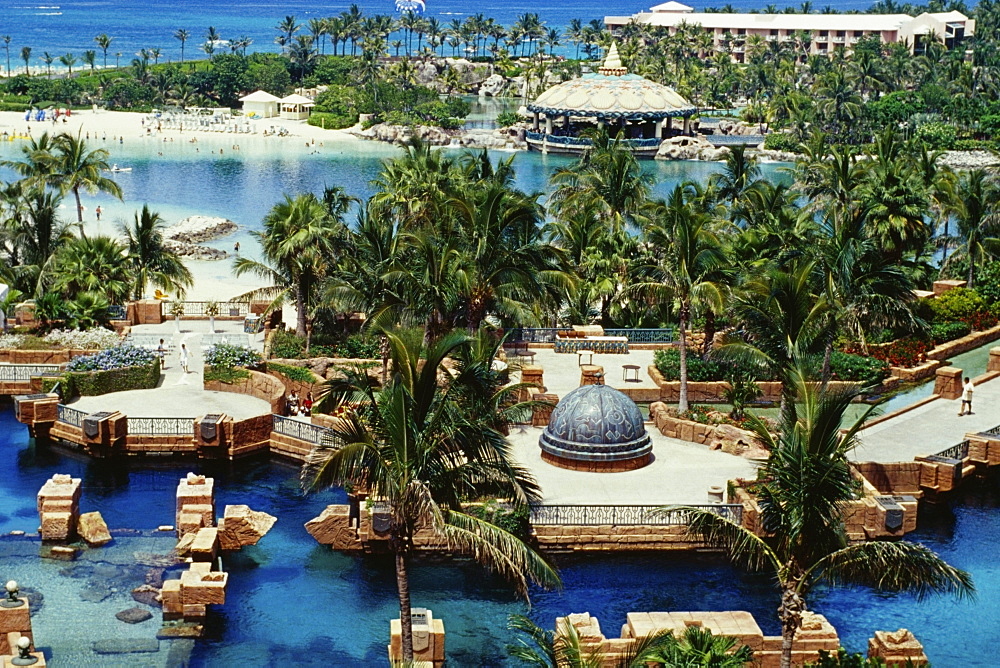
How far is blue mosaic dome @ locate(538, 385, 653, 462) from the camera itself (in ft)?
129

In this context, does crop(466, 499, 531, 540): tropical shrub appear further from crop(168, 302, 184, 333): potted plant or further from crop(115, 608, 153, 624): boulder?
crop(168, 302, 184, 333): potted plant

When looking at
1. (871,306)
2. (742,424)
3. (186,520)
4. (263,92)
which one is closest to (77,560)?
(186,520)

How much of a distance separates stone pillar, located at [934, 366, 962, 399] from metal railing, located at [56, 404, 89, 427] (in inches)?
1063

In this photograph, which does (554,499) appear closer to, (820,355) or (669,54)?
(820,355)

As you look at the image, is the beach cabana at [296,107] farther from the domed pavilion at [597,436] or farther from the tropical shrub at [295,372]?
the domed pavilion at [597,436]

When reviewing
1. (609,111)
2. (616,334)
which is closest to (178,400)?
(616,334)

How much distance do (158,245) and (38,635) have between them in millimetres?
26166

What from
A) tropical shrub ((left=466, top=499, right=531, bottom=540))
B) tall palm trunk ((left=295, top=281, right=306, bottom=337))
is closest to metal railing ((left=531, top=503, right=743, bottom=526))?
tropical shrub ((left=466, top=499, right=531, bottom=540))

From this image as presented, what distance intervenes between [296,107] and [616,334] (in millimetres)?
105675

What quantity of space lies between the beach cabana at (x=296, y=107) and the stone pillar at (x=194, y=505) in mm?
116992

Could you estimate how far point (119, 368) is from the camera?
46.8m

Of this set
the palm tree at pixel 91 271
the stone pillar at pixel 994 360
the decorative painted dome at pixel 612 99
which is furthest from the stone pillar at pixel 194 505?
the decorative painted dome at pixel 612 99

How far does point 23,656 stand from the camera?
26.4 m

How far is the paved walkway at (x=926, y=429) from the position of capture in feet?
138
